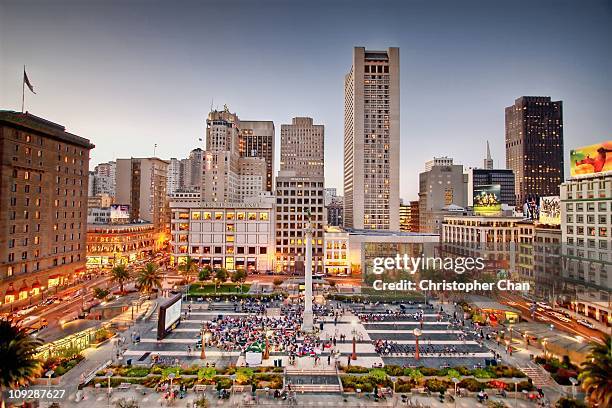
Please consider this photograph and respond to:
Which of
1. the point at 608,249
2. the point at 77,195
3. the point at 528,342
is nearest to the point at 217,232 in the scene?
the point at 77,195

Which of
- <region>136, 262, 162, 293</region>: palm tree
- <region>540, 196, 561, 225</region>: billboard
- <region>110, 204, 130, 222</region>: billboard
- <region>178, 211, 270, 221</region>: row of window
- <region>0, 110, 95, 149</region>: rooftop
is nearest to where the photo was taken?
<region>0, 110, 95, 149</region>: rooftop

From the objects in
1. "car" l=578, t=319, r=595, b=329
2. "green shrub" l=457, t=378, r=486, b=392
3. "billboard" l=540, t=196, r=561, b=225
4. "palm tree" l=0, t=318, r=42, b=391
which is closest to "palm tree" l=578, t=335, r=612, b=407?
"green shrub" l=457, t=378, r=486, b=392

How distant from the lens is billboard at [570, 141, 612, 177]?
58.0 m

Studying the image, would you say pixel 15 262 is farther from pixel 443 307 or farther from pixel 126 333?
pixel 443 307

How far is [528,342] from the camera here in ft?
145

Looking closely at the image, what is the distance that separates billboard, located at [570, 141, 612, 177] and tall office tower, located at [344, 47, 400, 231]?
2756 inches

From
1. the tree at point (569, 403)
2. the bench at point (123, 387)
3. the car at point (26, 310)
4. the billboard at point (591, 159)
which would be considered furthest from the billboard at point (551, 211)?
the car at point (26, 310)

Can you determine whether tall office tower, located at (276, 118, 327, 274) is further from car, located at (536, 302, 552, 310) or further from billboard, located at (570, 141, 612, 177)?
billboard, located at (570, 141, 612, 177)

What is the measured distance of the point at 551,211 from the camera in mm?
73812

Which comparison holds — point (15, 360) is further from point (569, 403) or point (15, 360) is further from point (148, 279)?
point (569, 403)

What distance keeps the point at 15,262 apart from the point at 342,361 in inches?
2206

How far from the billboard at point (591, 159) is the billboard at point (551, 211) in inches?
453

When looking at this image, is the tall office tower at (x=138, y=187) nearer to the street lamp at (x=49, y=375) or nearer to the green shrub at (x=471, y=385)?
the street lamp at (x=49, y=375)

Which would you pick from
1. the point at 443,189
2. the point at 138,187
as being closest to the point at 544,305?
the point at 443,189
